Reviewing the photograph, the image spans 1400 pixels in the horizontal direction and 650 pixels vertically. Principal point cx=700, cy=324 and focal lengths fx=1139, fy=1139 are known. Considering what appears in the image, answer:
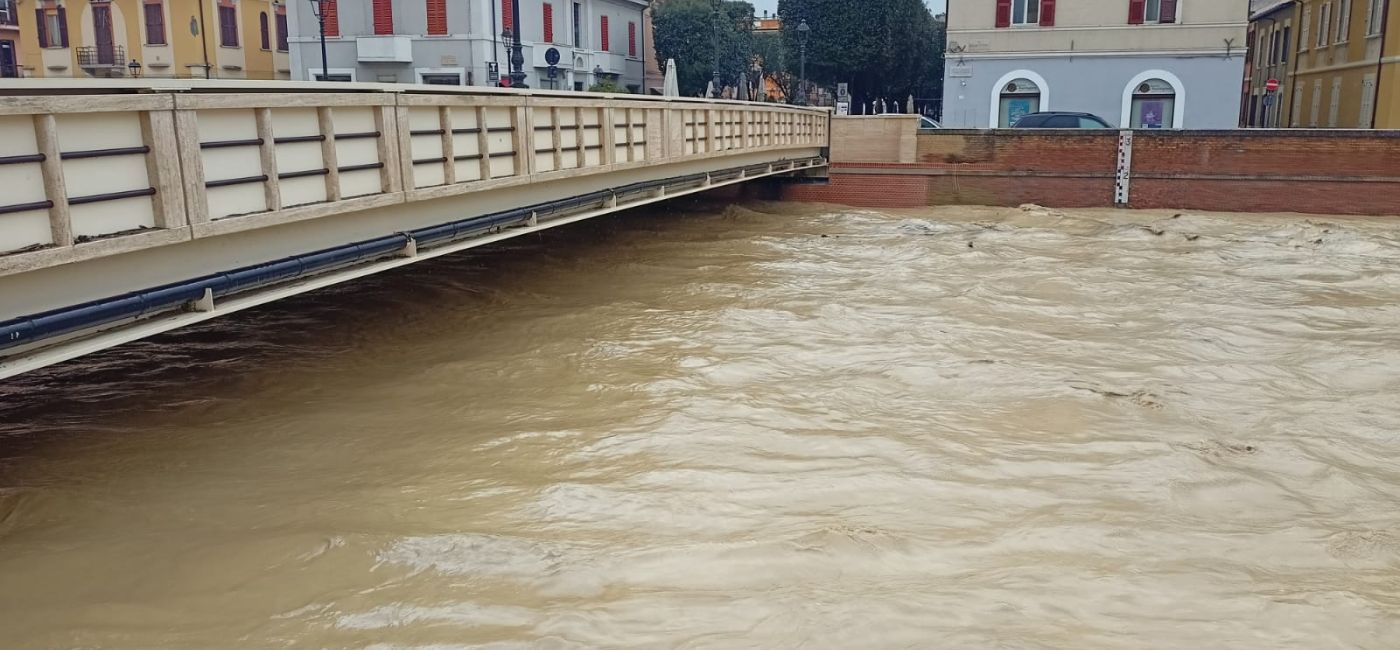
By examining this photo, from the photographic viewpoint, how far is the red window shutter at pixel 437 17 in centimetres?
3538

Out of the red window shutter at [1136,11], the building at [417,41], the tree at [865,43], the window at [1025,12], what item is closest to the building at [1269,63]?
the red window shutter at [1136,11]

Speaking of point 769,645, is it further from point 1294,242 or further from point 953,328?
point 1294,242

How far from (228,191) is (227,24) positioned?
37.8 metres

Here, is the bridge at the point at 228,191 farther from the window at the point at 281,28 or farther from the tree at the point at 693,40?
the tree at the point at 693,40

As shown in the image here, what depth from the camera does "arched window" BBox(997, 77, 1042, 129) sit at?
31.7 m

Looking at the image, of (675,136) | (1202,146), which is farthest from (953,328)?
(1202,146)

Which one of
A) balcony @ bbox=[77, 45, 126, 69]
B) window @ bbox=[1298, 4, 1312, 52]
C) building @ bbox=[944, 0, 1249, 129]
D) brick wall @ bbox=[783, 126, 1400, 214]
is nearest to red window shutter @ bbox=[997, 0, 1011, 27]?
building @ bbox=[944, 0, 1249, 129]

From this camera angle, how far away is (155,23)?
38781 millimetres

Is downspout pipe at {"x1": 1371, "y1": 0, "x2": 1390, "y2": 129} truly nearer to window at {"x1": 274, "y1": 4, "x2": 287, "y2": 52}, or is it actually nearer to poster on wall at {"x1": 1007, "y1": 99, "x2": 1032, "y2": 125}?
poster on wall at {"x1": 1007, "y1": 99, "x2": 1032, "y2": 125}

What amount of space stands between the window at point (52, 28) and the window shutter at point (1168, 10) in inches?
1412

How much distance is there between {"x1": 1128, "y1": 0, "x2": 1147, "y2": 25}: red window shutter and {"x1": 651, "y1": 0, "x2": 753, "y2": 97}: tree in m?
18.2

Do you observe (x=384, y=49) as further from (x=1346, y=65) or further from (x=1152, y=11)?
(x=1346, y=65)

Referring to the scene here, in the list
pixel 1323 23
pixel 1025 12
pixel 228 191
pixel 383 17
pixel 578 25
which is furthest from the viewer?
pixel 578 25

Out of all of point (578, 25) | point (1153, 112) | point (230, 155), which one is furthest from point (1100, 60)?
point (230, 155)
